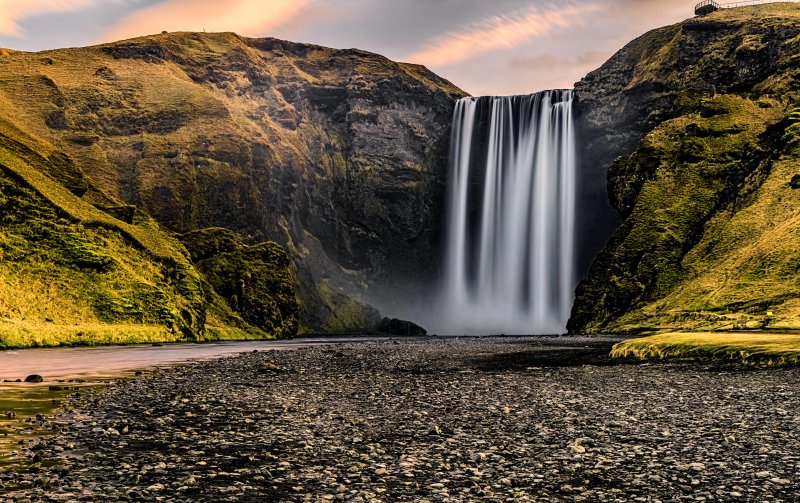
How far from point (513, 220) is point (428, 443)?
445 feet

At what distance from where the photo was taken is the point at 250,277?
128125 millimetres

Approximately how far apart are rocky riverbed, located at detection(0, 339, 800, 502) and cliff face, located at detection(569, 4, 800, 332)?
53.5m

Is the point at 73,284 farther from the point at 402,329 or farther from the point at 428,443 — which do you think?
the point at 428,443

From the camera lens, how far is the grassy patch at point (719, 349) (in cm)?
3456

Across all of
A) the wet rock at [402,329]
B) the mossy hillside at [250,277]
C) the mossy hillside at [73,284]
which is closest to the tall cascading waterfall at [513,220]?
the wet rock at [402,329]

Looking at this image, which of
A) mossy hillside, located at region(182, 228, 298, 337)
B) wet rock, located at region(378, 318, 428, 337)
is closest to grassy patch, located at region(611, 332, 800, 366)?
mossy hillside, located at region(182, 228, 298, 337)

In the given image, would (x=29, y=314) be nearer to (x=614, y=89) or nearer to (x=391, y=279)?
(x=391, y=279)

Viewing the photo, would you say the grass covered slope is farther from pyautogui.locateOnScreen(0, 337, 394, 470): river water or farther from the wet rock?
the wet rock

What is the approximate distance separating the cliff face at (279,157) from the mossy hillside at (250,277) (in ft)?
75.2

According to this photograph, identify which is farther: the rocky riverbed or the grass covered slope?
the grass covered slope

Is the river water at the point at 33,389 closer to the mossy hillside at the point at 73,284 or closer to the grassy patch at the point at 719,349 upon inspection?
the mossy hillside at the point at 73,284

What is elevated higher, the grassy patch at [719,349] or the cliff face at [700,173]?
the cliff face at [700,173]

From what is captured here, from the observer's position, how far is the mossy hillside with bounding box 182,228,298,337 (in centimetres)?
12412

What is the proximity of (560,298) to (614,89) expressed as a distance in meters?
54.2
